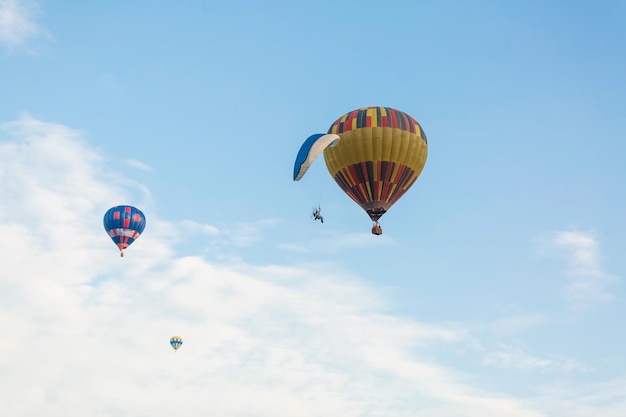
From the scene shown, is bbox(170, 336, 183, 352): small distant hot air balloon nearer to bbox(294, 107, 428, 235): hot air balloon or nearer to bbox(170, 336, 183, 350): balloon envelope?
bbox(170, 336, 183, 350): balloon envelope

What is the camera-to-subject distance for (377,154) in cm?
5822

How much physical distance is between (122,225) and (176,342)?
3196cm

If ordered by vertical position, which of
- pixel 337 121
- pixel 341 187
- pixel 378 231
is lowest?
pixel 378 231

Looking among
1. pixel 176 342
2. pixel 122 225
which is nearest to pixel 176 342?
pixel 176 342

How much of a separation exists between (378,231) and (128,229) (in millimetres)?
30760

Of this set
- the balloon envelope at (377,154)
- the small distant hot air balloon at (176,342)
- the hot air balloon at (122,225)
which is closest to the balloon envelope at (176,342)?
the small distant hot air balloon at (176,342)

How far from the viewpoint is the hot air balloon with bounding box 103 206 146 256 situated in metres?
78.1

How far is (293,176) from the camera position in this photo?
52.2 m

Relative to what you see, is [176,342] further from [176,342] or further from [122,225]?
[122,225]

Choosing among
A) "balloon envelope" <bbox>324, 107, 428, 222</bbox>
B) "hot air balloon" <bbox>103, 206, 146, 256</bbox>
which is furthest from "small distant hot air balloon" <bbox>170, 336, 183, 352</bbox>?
"balloon envelope" <bbox>324, 107, 428, 222</bbox>

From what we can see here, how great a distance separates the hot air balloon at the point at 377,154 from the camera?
5834cm

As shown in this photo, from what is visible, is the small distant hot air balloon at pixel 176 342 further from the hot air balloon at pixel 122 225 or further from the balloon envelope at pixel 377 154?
the balloon envelope at pixel 377 154

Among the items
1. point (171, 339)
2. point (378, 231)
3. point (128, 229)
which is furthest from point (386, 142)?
point (171, 339)

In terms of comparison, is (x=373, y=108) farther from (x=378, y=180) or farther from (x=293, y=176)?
(x=293, y=176)
